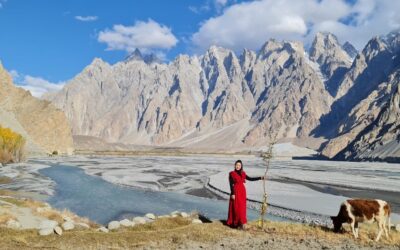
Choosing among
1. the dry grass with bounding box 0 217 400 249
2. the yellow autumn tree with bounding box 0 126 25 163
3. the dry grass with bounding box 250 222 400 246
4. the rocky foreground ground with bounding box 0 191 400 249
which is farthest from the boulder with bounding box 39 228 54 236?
the yellow autumn tree with bounding box 0 126 25 163

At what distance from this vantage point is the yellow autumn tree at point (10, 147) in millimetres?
103562

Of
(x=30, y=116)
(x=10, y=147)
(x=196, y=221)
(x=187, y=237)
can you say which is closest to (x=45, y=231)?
(x=187, y=237)

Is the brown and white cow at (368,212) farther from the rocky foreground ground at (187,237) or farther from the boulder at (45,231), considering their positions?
the boulder at (45,231)

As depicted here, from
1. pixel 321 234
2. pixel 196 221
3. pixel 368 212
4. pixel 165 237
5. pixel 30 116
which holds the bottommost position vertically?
pixel 165 237

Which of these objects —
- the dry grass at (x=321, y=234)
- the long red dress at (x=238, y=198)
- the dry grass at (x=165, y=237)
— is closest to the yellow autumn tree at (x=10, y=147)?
the dry grass at (x=165, y=237)

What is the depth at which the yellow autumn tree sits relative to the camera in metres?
104

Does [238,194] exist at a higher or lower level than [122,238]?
higher

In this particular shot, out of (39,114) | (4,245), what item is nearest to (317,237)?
(4,245)

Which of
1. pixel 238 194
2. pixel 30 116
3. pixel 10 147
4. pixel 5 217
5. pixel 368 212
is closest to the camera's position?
pixel 368 212

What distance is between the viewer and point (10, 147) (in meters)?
109

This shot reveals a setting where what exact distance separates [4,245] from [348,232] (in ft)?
46.0

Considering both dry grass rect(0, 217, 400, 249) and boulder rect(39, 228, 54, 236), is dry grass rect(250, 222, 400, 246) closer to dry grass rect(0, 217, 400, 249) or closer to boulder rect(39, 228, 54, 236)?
dry grass rect(0, 217, 400, 249)

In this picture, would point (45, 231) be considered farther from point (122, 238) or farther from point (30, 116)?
point (30, 116)

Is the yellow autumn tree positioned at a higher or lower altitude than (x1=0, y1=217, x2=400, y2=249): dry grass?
higher
